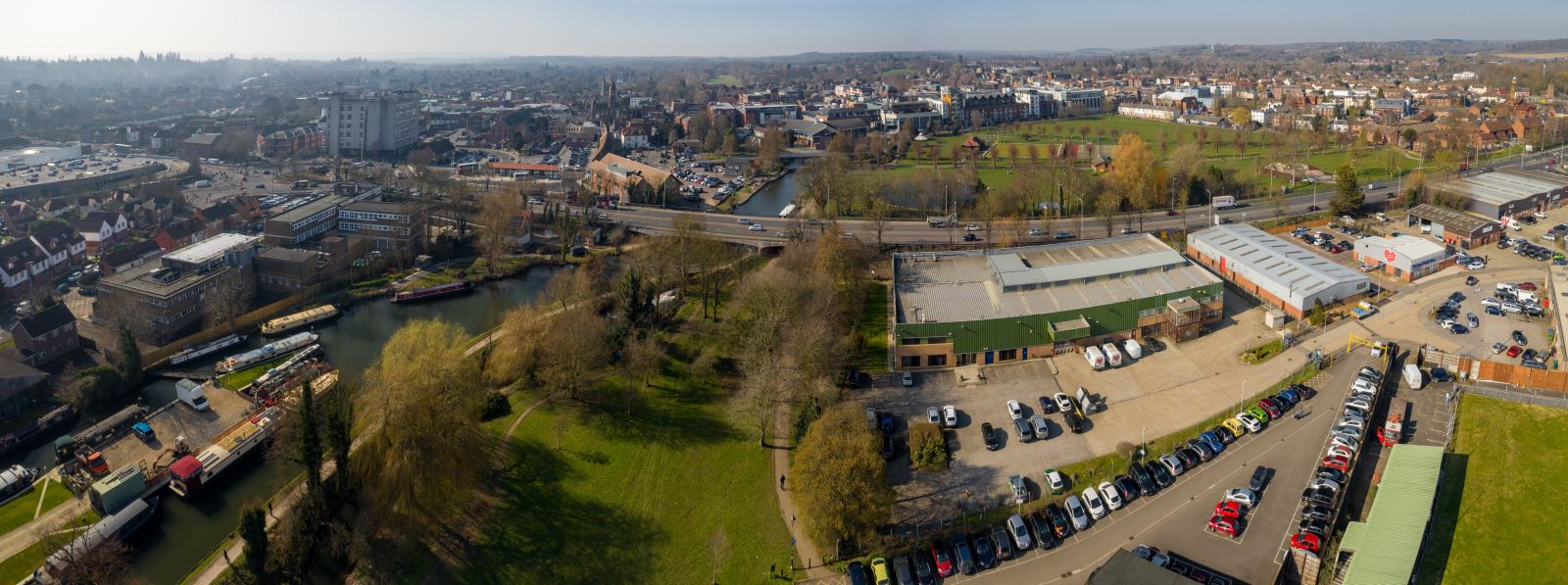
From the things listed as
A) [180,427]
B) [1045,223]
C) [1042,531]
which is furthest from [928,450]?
[1045,223]

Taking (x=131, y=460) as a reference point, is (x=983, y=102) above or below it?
above

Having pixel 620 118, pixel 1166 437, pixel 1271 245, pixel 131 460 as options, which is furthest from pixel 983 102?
pixel 131 460

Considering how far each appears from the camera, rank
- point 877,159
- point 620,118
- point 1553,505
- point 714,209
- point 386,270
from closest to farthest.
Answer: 1. point 1553,505
2. point 386,270
3. point 714,209
4. point 877,159
5. point 620,118

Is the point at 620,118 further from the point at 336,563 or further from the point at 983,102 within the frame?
the point at 336,563

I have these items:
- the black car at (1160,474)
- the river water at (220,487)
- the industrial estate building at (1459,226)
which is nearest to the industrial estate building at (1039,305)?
the black car at (1160,474)

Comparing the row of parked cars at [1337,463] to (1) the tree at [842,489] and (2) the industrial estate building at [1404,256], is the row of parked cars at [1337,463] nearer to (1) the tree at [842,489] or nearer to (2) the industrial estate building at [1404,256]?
(1) the tree at [842,489]

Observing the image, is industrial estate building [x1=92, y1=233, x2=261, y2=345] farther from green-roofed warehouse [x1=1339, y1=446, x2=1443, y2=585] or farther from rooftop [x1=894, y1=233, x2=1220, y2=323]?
green-roofed warehouse [x1=1339, y1=446, x2=1443, y2=585]
